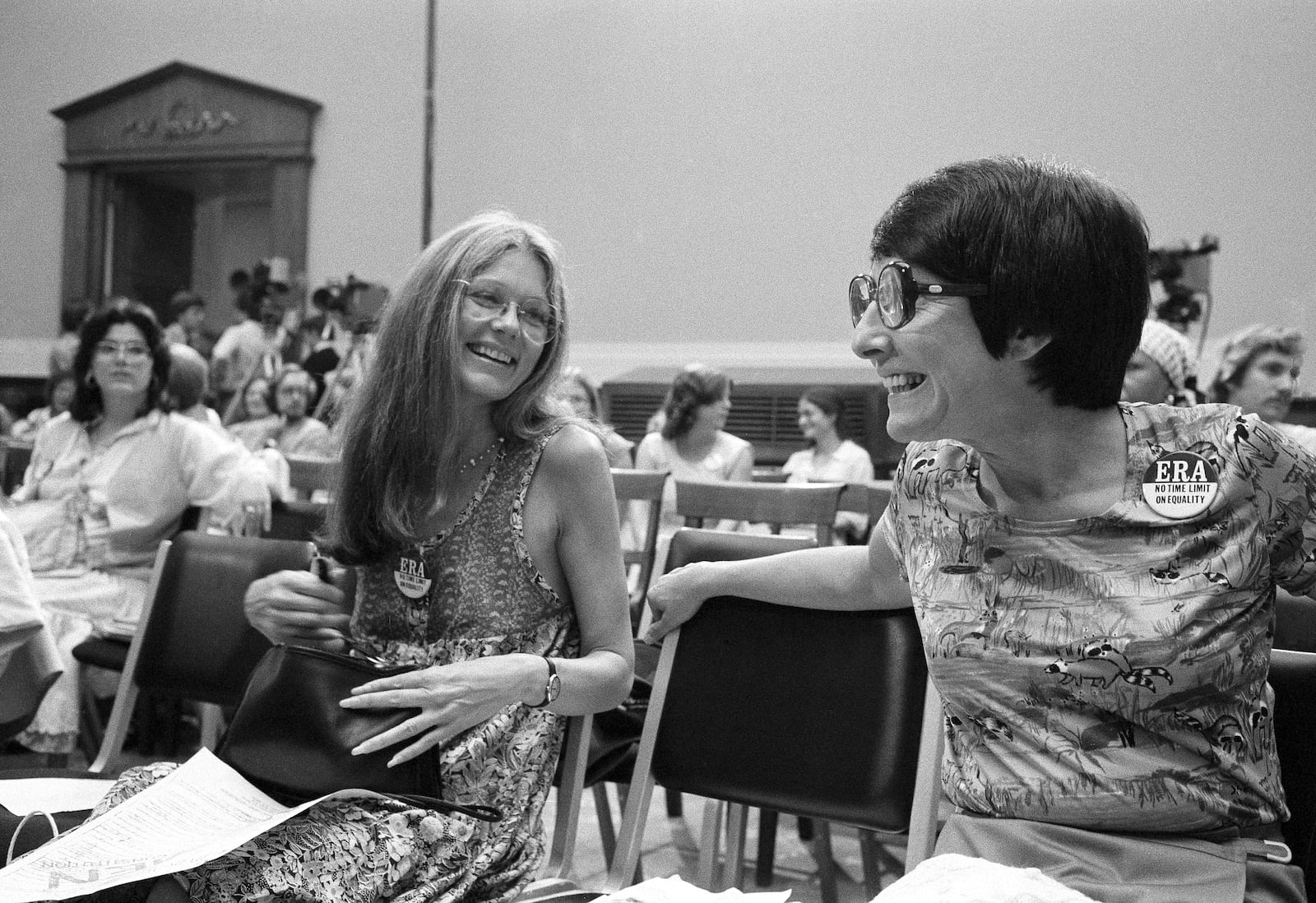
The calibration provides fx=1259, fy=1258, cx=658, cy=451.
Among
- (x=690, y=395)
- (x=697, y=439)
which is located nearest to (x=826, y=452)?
(x=697, y=439)

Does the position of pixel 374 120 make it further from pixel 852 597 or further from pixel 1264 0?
pixel 852 597

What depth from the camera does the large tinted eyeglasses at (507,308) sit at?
1.62 m

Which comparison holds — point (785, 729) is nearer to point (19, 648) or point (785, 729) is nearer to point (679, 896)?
point (679, 896)

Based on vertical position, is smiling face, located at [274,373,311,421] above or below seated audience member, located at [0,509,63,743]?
above

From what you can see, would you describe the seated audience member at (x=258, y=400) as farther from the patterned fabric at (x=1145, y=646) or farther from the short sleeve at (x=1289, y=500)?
the short sleeve at (x=1289, y=500)

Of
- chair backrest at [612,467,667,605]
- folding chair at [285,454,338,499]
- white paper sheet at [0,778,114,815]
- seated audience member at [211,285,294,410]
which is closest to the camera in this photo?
white paper sheet at [0,778,114,815]

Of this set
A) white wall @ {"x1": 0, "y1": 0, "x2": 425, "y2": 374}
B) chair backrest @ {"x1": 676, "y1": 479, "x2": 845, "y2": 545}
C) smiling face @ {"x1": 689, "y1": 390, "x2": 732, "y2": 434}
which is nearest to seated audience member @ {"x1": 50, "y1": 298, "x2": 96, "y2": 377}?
white wall @ {"x1": 0, "y1": 0, "x2": 425, "y2": 374}

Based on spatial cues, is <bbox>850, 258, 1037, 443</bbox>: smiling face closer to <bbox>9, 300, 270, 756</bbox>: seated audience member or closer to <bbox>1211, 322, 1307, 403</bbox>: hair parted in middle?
<bbox>9, 300, 270, 756</bbox>: seated audience member

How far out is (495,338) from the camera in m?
1.62

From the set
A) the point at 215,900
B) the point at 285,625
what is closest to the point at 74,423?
the point at 285,625

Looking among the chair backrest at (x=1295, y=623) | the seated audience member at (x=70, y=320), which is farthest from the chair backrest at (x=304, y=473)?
the seated audience member at (x=70, y=320)

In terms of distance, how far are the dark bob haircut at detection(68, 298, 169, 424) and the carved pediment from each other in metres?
7.90

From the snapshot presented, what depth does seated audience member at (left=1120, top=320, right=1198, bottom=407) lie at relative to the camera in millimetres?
2793

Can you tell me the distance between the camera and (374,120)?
419 inches
